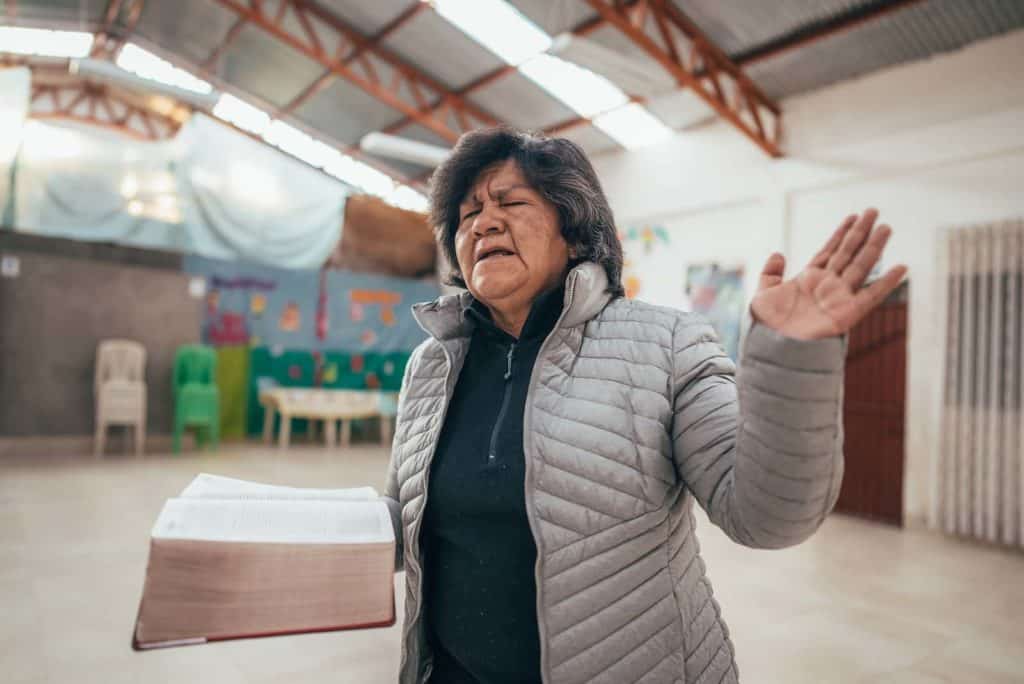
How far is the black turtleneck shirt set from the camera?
33.6 inches

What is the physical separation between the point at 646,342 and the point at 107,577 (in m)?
3.19

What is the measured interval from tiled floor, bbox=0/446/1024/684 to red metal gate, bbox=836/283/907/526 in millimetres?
419

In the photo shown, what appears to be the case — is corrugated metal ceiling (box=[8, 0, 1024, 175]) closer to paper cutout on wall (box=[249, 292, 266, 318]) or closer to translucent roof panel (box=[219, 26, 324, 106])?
translucent roof panel (box=[219, 26, 324, 106])

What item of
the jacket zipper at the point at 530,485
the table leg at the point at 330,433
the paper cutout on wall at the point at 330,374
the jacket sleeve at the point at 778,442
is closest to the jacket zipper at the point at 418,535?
the jacket zipper at the point at 530,485

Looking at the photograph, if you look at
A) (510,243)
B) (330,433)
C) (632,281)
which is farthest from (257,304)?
(510,243)

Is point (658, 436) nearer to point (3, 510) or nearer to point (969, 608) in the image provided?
point (969, 608)

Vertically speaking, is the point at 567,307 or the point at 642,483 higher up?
the point at 567,307

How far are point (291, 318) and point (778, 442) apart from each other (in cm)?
821

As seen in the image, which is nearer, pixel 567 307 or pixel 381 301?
pixel 567 307

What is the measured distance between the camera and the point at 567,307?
91 centimetres

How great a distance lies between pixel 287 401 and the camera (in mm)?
7211

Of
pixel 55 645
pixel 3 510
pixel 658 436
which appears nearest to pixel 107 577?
pixel 55 645

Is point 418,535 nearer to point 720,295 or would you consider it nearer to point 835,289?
point 835,289

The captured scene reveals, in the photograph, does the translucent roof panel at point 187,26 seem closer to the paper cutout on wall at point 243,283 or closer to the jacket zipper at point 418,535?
the paper cutout on wall at point 243,283
